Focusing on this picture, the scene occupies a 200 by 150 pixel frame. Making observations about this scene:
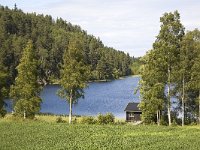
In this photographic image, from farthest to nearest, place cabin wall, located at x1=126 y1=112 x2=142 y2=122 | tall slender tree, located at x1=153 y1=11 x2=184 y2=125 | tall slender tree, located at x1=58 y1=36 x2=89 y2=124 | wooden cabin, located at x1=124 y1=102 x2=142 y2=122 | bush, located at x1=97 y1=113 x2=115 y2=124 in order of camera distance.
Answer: cabin wall, located at x1=126 y1=112 x2=142 y2=122 < wooden cabin, located at x1=124 y1=102 x2=142 y2=122 < bush, located at x1=97 y1=113 x2=115 y2=124 < tall slender tree, located at x1=58 y1=36 x2=89 y2=124 < tall slender tree, located at x1=153 y1=11 x2=184 y2=125

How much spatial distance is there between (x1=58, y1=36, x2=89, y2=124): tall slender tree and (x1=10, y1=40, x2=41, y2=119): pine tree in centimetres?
Result: 422

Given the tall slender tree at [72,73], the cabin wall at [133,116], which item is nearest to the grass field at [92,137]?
the tall slender tree at [72,73]

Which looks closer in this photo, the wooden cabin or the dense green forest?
the dense green forest

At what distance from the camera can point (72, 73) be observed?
64.1 m

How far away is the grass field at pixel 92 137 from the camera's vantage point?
36.9 meters

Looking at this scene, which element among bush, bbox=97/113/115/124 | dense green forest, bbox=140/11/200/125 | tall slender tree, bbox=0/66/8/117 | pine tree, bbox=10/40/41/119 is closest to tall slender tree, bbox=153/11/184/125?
dense green forest, bbox=140/11/200/125

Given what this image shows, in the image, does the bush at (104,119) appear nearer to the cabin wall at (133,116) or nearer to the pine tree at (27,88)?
the pine tree at (27,88)

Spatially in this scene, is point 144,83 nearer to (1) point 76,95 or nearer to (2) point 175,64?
(2) point 175,64

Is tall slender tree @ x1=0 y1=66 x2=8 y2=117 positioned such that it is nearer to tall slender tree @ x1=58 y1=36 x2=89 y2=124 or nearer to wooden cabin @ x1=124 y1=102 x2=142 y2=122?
tall slender tree @ x1=58 y1=36 x2=89 y2=124

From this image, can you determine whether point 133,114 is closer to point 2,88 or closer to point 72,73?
point 72,73

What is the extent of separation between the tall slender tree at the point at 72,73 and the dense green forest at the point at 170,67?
9.27 meters

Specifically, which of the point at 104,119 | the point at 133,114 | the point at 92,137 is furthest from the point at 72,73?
the point at 92,137

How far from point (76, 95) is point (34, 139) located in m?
26.1

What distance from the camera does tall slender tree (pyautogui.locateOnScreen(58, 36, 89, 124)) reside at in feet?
210
